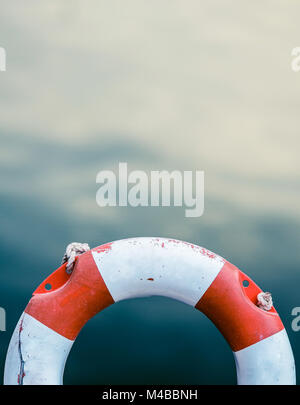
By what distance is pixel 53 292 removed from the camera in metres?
1.89

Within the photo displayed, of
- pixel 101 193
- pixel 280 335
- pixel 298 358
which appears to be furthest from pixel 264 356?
pixel 101 193

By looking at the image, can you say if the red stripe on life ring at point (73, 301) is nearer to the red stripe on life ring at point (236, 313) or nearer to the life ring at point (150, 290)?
the life ring at point (150, 290)

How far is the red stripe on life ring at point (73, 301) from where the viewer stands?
185 centimetres

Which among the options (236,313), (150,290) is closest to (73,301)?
(150,290)

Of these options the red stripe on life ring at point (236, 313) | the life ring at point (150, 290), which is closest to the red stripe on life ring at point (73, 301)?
the life ring at point (150, 290)

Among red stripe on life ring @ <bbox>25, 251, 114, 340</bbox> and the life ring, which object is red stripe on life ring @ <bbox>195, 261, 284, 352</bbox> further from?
red stripe on life ring @ <bbox>25, 251, 114, 340</bbox>

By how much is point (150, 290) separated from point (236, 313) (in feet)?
1.04

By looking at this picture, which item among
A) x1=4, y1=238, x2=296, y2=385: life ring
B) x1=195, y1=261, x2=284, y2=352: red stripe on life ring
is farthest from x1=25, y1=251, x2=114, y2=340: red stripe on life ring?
x1=195, y1=261, x2=284, y2=352: red stripe on life ring

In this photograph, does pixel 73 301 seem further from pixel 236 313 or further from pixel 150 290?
pixel 236 313

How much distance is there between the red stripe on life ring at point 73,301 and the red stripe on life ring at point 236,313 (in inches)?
14.7

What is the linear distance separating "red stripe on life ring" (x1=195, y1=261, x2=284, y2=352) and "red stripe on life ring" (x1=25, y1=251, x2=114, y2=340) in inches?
14.7

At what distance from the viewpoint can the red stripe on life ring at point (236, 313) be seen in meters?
1.86

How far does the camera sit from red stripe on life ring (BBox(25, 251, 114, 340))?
185 centimetres

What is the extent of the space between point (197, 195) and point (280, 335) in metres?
1.08
